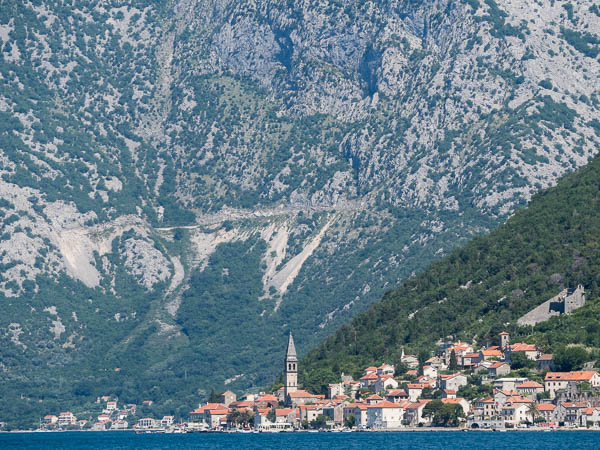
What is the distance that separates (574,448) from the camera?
190 m

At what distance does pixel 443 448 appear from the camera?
19962cm

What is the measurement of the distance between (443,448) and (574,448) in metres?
15.9

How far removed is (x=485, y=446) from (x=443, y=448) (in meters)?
4.60

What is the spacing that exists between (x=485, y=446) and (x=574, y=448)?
41.7 feet

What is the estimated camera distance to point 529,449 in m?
193

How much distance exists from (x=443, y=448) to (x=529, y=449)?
428 inches

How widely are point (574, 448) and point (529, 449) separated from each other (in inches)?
200

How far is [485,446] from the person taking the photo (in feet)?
656
